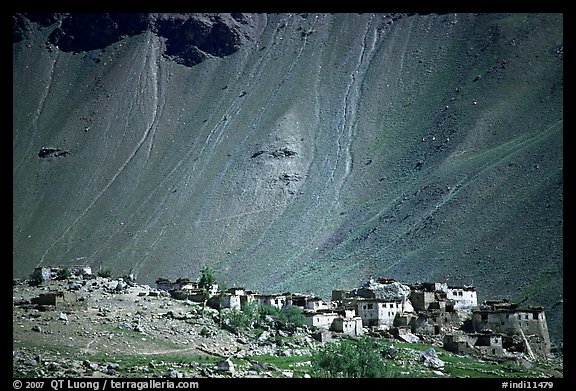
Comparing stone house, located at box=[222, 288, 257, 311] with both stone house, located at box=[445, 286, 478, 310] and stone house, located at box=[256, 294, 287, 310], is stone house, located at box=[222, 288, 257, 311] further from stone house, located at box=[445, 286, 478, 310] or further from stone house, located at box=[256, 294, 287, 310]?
stone house, located at box=[445, 286, 478, 310]

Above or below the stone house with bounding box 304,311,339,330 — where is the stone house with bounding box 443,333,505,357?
below

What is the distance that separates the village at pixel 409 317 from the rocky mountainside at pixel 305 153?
37.3 feet

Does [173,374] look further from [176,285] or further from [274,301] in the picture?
[176,285]

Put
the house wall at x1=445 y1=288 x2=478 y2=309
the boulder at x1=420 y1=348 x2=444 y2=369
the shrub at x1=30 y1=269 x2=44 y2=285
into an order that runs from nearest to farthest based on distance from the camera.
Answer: the boulder at x1=420 y1=348 x2=444 y2=369 → the shrub at x1=30 y1=269 x2=44 y2=285 → the house wall at x1=445 y1=288 x2=478 y2=309

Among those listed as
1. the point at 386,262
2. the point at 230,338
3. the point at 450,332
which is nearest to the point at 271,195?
the point at 386,262

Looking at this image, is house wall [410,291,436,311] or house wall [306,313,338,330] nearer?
house wall [306,313,338,330]

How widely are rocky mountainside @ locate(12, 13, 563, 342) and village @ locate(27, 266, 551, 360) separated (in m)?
11.4

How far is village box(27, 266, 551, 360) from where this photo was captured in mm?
68750

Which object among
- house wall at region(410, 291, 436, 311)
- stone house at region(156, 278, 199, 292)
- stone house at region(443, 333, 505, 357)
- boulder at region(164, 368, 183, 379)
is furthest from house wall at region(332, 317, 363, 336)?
boulder at region(164, 368, 183, 379)

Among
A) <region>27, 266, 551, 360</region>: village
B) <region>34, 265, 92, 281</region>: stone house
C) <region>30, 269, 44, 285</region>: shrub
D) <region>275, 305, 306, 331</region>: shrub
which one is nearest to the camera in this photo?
<region>275, 305, 306, 331</region>: shrub

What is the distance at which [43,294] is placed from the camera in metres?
60.8

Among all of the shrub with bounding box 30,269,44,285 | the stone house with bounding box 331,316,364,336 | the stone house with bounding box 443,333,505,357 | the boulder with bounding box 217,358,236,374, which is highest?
the shrub with bounding box 30,269,44,285

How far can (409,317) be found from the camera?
72.4 metres
